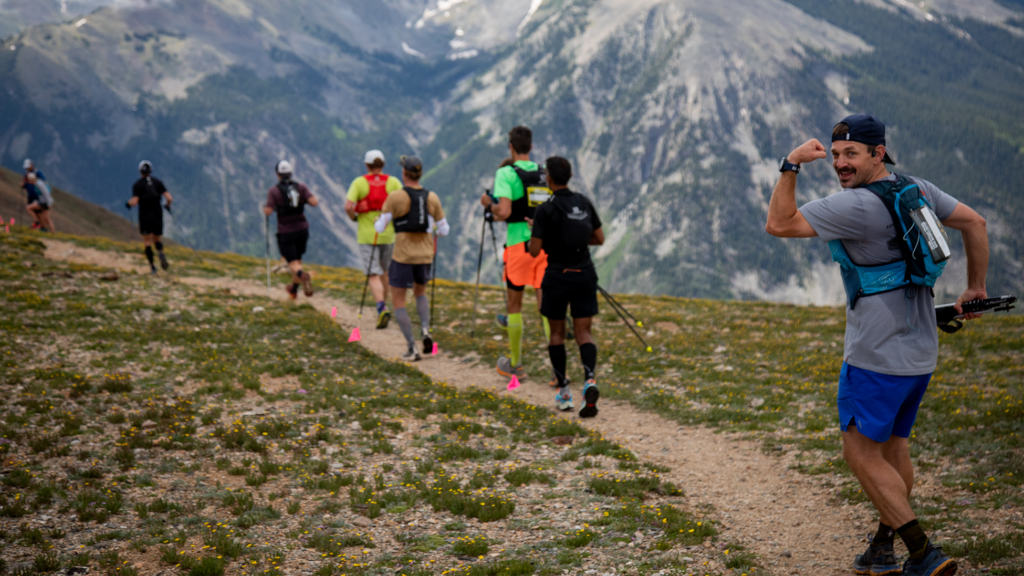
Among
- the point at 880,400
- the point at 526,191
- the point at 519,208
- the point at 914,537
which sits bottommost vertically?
the point at 914,537

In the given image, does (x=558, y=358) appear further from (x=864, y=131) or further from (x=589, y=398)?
(x=864, y=131)

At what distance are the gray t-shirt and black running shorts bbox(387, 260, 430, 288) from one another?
1030 centimetres

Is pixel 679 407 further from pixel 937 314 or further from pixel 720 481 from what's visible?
pixel 937 314

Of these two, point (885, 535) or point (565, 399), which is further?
point (565, 399)

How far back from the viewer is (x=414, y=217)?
45.7 feet

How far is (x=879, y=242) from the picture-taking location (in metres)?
5.21

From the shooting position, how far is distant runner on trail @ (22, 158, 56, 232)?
32.6m

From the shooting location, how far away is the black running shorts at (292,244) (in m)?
18.0

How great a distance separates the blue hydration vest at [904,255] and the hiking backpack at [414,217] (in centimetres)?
993

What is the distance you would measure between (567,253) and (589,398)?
2.65 meters

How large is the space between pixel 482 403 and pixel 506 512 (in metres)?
4.27

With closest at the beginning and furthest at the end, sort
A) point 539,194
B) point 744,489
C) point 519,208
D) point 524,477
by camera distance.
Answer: point 744,489 < point 524,477 < point 539,194 < point 519,208

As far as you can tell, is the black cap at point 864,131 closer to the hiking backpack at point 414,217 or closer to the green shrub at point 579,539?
the green shrub at point 579,539

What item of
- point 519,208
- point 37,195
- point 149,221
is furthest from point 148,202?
point 37,195
